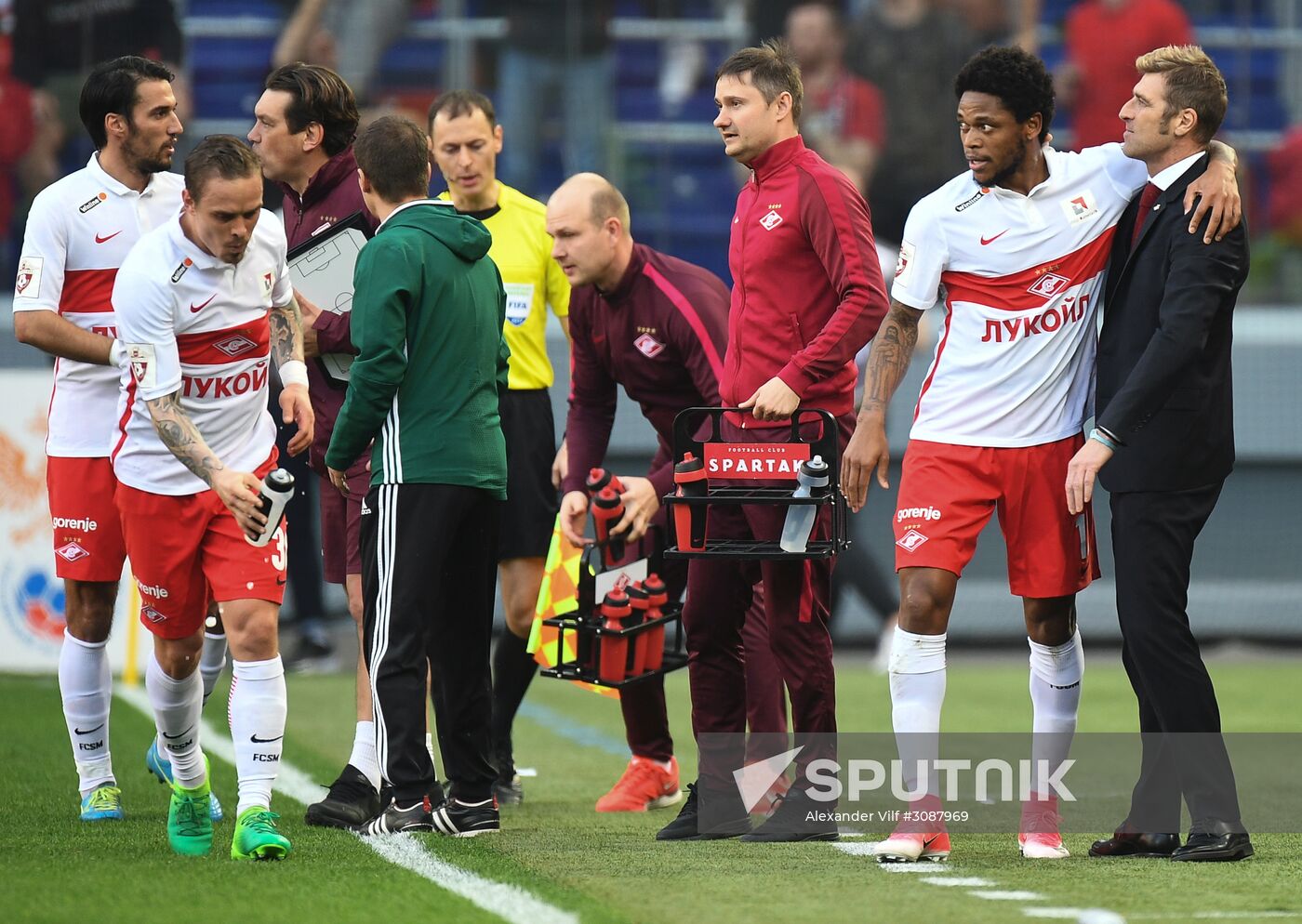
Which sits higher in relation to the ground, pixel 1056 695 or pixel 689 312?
pixel 689 312

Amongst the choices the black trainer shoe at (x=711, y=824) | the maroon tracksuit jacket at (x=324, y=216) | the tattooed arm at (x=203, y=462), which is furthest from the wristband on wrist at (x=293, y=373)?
the black trainer shoe at (x=711, y=824)

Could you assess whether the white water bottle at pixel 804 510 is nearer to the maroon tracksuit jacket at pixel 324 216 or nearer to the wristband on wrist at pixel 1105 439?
the wristband on wrist at pixel 1105 439

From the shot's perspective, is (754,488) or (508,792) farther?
(508,792)

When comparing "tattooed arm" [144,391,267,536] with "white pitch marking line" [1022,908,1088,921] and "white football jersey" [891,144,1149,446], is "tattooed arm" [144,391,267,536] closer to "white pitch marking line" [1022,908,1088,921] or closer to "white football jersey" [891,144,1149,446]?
"white football jersey" [891,144,1149,446]

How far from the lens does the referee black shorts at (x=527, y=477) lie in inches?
264

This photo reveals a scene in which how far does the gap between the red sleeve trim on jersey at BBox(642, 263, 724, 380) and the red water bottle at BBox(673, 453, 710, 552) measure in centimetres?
59

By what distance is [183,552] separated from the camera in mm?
5008

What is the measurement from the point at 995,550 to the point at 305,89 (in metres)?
7.70

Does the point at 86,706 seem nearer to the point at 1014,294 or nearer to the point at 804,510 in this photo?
the point at 804,510

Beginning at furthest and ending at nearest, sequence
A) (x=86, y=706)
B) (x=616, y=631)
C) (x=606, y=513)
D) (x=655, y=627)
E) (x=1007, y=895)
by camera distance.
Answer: (x=655, y=627) → (x=616, y=631) → (x=606, y=513) → (x=86, y=706) → (x=1007, y=895)

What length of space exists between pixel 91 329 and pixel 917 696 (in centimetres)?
277

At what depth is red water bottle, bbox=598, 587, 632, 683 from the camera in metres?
6.01

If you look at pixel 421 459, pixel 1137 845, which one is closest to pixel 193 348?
pixel 421 459

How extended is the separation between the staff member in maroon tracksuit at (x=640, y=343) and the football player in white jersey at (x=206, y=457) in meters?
1.02
